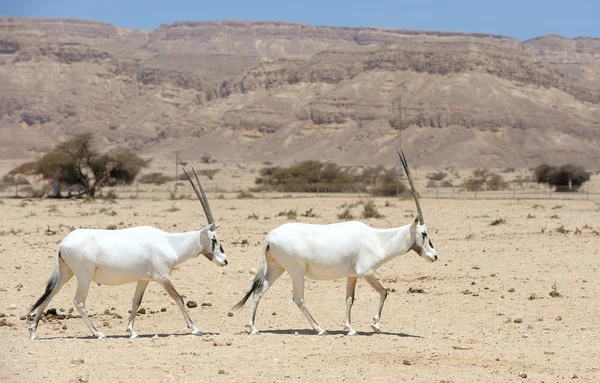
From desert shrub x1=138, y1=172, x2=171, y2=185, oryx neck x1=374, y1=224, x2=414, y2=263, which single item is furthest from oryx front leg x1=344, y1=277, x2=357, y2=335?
desert shrub x1=138, y1=172, x2=171, y2=185

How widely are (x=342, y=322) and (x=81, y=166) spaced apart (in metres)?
43.4

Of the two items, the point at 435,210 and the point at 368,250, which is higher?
the point at 368,250

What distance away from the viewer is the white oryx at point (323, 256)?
1256 cm

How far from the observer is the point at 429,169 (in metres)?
133

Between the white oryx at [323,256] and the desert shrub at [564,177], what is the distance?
6339 centimetres

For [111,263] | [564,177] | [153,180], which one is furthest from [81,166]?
[111,263]

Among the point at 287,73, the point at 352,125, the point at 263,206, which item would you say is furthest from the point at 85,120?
the point at 263,206

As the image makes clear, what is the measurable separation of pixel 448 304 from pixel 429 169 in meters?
119

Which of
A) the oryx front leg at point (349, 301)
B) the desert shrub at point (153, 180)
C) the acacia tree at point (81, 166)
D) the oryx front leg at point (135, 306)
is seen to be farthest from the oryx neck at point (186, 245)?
the desert shrub at point (153, 180)

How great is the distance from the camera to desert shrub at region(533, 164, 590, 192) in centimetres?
7607

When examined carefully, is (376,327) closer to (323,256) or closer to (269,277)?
(323,256)

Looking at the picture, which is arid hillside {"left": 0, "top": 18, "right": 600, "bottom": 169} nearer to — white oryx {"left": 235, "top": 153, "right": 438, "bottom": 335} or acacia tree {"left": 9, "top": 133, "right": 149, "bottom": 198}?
acacia tree {"left": 9, "top": 133, "right": 149, "bottom": 198}

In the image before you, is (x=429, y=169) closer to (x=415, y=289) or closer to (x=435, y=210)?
(x=435, y=210)

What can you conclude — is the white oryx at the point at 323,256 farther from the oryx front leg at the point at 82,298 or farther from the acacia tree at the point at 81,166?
the acacia tree at the point at 81,166
